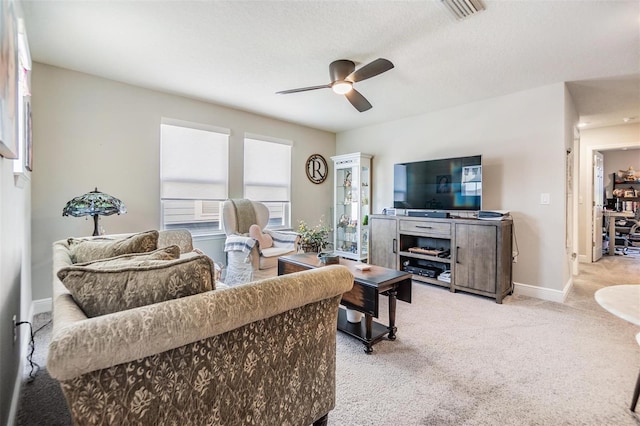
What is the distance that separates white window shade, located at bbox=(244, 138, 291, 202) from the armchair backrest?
35 centimetres

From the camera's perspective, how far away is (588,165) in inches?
205

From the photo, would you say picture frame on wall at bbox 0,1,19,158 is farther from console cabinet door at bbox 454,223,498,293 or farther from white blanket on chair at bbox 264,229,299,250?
console cabinet door at bbox 454,223,498,293

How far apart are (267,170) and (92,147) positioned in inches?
86.6

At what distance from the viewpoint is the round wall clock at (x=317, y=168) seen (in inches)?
206

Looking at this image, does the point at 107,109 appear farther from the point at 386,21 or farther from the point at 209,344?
the point at 209,344

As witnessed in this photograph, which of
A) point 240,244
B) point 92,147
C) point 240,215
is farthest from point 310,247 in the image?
point 92,147

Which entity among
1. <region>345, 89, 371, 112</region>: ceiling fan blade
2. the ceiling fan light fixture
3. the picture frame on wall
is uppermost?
the ceiling fan light fixture

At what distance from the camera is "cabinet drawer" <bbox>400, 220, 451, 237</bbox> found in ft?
11.9

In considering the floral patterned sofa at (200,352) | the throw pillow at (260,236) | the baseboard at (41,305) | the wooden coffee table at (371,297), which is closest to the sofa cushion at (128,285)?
the floral patterned sofa at (200,352)

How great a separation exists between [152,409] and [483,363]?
2038mm

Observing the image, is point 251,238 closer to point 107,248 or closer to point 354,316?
point 354,316

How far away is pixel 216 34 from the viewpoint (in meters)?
2.32

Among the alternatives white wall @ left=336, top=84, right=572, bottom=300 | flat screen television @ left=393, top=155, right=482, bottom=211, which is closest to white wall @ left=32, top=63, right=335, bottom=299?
flat screen television @ left=393, top=155, right=482, bottom=211

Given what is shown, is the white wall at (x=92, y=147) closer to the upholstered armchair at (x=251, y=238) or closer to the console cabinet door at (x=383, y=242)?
the upholstered armchair at (x=251, y=238)
